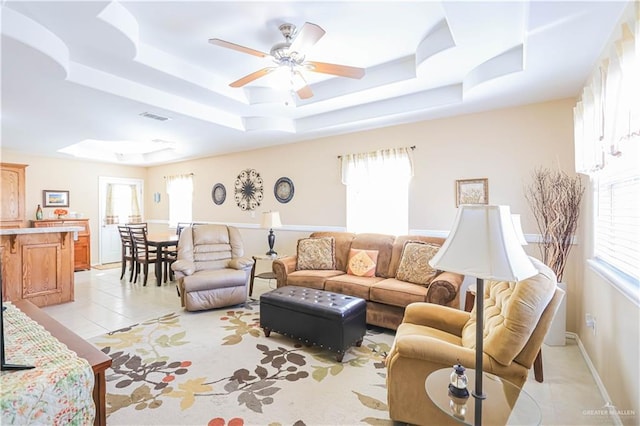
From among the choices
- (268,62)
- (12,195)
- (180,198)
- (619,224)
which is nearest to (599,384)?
(619,224)

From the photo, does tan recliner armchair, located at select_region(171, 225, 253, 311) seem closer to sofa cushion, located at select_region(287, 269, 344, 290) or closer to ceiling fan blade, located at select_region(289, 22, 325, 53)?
sofa cushion, located at select_region(287, 269, 344, 290)

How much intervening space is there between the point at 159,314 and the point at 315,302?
2241mm

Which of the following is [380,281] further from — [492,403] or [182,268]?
[182,268]

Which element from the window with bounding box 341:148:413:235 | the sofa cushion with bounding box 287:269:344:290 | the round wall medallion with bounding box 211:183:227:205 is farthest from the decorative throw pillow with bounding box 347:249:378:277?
the round wall medallion with bounding box 211:183:227:205

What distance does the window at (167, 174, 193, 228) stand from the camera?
290 inches

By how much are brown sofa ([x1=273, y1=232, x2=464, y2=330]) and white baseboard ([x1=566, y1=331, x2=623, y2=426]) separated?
1097 millimetres

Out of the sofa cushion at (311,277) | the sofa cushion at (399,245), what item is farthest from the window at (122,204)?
the sofa cushion at (399,245)

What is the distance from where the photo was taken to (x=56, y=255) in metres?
4.34

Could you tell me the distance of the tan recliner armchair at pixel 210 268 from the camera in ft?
13.2

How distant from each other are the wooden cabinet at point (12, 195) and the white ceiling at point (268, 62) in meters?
1.60

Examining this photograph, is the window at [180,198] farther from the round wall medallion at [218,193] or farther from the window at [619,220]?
the window at [619,220]

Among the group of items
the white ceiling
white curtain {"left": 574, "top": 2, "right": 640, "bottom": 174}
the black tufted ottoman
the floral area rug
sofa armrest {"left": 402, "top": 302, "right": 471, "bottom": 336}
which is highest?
the white ceiling

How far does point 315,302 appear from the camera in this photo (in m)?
2.98

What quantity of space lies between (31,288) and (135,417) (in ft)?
11.0
